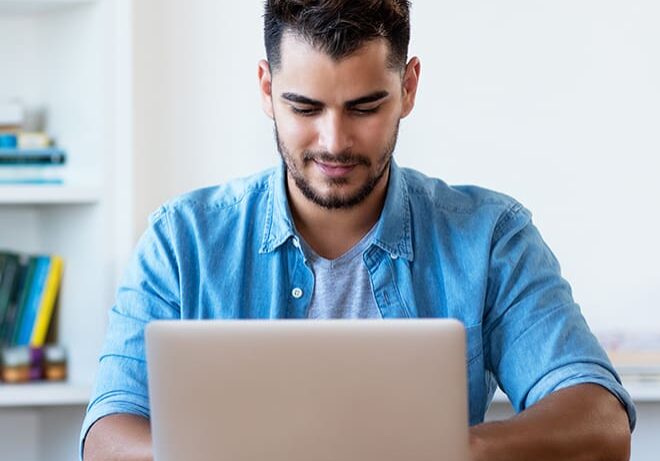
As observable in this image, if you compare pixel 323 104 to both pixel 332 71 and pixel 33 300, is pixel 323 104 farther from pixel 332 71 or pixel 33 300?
pixel 33 300

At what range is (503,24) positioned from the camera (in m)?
2.82

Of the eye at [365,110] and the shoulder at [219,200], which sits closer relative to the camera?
the eye at [365,110]

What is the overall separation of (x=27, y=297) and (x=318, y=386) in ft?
5.66

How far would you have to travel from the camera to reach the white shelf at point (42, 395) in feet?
8.64

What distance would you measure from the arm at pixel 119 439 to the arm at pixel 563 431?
44cm

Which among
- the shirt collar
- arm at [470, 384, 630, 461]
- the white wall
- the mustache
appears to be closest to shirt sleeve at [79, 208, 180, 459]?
the shirt collar

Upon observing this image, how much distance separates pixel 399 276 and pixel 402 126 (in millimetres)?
945

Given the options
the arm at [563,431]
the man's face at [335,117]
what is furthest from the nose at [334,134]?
the arm at [563,431]

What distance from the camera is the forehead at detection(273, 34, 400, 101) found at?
1795 mm

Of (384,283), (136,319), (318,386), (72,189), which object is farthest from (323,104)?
(72,189)

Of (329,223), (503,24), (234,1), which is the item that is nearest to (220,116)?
(234,1)

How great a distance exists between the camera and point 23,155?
8.93 feet

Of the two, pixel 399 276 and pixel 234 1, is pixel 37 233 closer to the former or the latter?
pixel 234 1

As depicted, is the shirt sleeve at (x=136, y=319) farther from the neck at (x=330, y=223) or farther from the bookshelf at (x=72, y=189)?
the bookshelf at (x=72, y=189)
